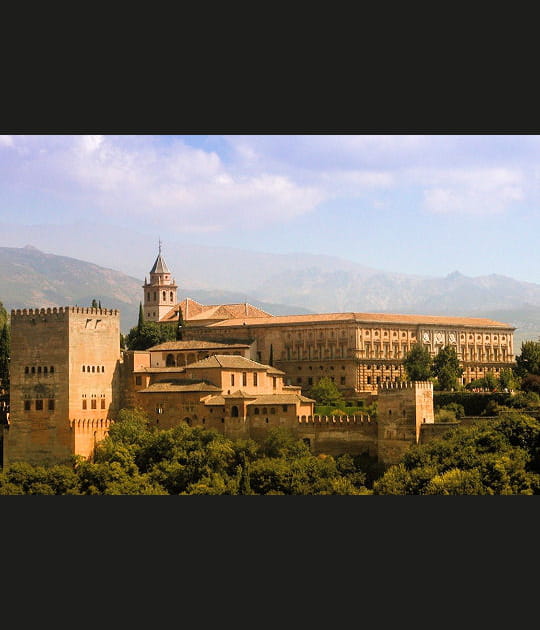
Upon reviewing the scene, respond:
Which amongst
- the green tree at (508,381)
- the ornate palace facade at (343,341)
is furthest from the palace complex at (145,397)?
the ornate palace facade at (343,341)

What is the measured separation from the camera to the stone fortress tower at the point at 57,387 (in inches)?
2152

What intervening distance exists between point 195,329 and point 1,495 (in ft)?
105

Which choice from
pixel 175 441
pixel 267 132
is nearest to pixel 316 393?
pixel 175 441

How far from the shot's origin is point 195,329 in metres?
80.9

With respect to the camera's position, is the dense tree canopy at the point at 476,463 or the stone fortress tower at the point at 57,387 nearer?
the dense tree canopy at the point at 476,463

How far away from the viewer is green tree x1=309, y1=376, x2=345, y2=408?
6562 cm

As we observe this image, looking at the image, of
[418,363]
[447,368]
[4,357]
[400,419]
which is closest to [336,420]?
[400,419]

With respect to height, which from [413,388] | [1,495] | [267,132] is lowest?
[1,495]

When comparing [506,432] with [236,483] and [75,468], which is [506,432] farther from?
[75,468]

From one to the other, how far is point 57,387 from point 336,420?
461 inches

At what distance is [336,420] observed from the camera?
53.2 m

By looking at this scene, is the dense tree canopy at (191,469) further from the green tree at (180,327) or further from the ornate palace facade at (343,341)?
the ornate palace facade at (343,341)

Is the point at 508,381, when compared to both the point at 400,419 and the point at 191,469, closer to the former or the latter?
the point at 400,419

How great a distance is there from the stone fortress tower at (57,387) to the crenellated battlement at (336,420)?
872 centimetres
